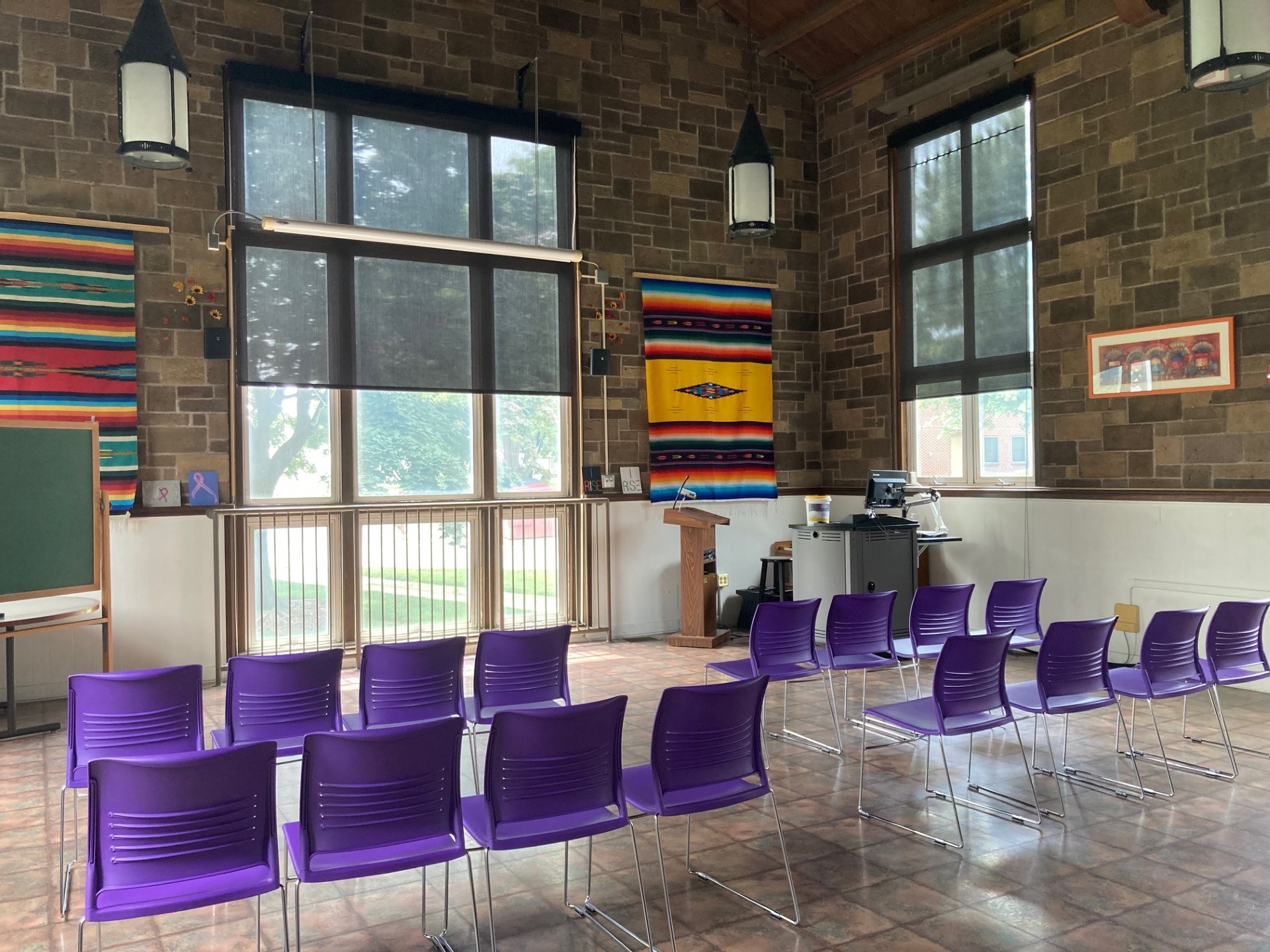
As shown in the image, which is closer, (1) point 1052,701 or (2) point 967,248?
(1) point 1052,701

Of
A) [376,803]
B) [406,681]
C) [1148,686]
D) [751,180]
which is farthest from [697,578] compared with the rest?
[376,803]

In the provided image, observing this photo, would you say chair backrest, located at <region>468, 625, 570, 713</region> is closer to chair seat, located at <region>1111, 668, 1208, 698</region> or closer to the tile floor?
the tile floor

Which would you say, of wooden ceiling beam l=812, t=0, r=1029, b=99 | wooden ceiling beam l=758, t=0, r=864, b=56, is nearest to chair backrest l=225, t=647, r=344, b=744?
wooden ceiling beam l=758, t=0, r=864, b=56

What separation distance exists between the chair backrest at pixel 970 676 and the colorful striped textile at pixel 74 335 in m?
5.96

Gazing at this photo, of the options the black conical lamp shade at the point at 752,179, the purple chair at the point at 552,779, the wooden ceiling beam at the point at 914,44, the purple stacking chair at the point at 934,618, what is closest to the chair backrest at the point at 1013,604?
the purple stacking chair at the point at 934,618

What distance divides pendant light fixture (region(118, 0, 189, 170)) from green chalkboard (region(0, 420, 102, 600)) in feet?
6.57

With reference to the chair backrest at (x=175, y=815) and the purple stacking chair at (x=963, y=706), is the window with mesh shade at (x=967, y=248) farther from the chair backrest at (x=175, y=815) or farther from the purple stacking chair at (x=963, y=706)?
the chair backrest at (x=175, y=815)

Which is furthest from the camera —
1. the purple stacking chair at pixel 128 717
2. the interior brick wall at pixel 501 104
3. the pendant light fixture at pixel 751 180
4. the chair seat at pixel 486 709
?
the interior brick wall at pixel 501 104

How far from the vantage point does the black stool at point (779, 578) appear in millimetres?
9750

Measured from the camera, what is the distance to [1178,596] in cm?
731

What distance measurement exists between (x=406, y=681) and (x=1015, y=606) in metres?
3.75

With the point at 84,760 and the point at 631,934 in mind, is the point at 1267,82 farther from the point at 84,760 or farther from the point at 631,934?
the point at 84,760

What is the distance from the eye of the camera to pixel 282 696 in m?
4.15

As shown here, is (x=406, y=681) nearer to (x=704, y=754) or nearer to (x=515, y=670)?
(x=515, y=670)
